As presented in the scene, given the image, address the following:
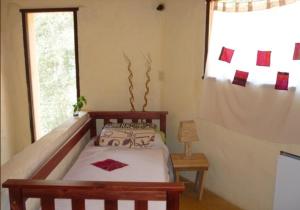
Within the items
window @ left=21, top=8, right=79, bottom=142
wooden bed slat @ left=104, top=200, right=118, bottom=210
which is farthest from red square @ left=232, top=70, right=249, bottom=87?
window @ left=21, top=8, right=79, bottom=142

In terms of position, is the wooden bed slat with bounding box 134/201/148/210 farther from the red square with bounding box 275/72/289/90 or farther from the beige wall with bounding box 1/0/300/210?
the beige wall with bounding box 1/0/300/210

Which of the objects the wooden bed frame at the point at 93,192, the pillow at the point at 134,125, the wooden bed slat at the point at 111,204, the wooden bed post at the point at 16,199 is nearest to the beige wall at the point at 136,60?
the pillow at the point at 134,125

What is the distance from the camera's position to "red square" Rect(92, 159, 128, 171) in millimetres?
2396

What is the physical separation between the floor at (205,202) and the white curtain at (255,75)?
2.57 feet

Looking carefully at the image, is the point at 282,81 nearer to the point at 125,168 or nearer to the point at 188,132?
the point at 188,132

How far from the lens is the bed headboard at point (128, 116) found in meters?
3.39

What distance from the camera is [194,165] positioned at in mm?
2764

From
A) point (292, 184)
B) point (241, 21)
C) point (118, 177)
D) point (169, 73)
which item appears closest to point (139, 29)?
point (169, 73)

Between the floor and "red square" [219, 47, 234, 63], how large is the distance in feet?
4.55

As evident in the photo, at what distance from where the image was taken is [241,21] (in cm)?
240

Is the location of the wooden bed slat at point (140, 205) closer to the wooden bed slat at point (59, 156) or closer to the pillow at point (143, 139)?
the wooden bed slat at point (59, 156)

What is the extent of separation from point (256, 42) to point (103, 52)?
193cm

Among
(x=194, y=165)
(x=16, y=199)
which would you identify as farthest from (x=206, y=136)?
(x=16, y=199)

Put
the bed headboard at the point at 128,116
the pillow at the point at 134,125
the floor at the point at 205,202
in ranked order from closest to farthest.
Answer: the floor at the point at 205,202 < the pillow at the point at 134,125 < the bed headboard at the point at 128,116
